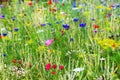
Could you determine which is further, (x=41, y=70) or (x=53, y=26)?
(x=53, y=26)

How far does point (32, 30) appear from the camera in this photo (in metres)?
3.76

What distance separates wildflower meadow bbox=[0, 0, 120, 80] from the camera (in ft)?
8.06

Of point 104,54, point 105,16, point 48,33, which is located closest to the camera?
point 104,54

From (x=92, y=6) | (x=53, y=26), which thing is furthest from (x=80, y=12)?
(x=53, y=26)

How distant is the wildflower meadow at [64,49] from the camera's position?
2457 mm

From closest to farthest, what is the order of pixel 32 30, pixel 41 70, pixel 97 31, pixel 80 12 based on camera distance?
pixel 41 70 → pixel 97 31 → pixel 32 30 → pixel 80 12

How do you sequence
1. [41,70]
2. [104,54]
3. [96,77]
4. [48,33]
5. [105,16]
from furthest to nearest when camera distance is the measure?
[105,16] → [48,33] → [104,54] → [41,70] → [96,77]

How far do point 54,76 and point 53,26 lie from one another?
143 cm

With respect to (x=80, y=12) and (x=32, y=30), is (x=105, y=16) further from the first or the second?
(x=32, y=30)

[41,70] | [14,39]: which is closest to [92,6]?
[14,39]

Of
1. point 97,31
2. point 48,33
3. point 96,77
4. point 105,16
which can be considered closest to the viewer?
point 96,77

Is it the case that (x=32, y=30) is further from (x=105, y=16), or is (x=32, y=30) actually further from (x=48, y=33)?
(x=105, y=16)

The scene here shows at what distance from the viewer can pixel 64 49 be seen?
A: 10.0ft

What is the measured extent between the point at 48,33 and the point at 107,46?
2.87 ft
